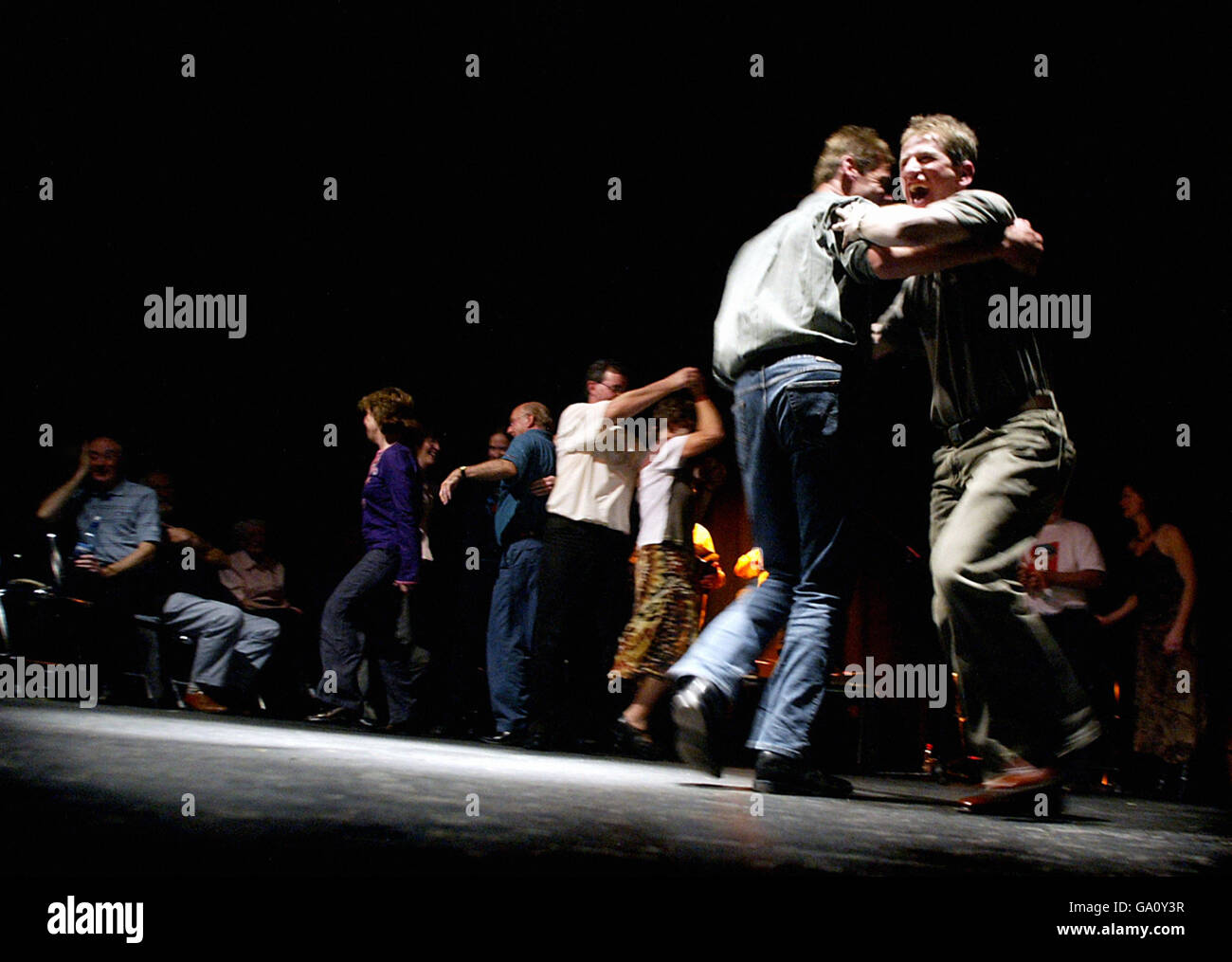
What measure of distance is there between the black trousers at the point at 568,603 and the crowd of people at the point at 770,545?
0.04 feet

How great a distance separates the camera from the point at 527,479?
17.6ft

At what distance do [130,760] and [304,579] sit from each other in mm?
5554

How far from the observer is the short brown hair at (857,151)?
3.01 m

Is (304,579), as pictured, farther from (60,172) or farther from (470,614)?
(60,172)

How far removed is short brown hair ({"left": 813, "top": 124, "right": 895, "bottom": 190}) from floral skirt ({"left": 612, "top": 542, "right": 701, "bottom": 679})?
205cm

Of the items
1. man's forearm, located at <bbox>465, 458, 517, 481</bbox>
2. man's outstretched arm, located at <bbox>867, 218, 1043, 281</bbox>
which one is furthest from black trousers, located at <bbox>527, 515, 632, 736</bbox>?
man's outstretched arm, located at <bbox>867, 218, 1043, 281</bbox>

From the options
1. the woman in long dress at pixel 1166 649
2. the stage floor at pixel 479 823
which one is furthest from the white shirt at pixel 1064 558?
the stage floor at pixel 479 823

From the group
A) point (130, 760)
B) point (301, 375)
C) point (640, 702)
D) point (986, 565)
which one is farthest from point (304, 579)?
point (986, 565)

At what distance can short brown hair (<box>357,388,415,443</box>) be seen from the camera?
566cm

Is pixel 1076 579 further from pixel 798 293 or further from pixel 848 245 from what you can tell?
pixel 848 245

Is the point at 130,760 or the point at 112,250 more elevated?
the point at 112,250

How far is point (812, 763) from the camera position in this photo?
2867mm

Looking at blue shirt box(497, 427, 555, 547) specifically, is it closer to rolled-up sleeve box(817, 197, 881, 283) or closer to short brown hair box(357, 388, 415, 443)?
short brown hair box(357, 388, 415, 443)

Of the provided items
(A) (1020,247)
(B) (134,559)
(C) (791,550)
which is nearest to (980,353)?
(A) (1020,247)
